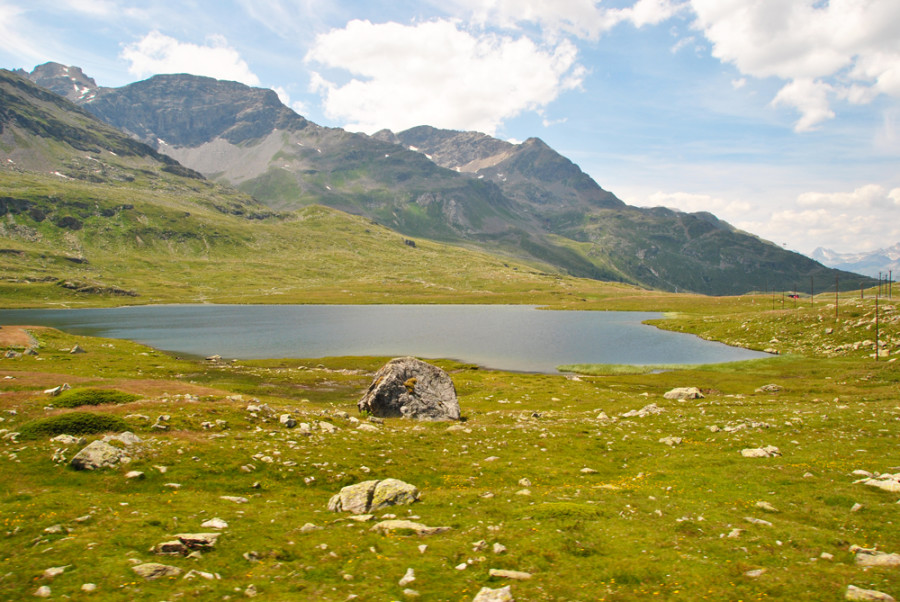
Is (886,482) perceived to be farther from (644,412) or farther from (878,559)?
(644,412)

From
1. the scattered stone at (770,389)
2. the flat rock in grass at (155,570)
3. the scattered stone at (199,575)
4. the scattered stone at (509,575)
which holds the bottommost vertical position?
the scattered stone at (770,389)

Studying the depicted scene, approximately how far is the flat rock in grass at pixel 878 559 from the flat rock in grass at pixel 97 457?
26.0 metres

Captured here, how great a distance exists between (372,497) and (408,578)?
6361mm

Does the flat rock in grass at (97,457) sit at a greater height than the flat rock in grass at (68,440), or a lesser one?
lesser

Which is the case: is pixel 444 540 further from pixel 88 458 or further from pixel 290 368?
pixel 290 368

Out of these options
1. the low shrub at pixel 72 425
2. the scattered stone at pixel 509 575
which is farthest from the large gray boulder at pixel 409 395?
the scattered stone at pixel 509 575

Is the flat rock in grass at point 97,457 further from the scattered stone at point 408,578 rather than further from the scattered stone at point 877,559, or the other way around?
the scattered stone at point 877,559

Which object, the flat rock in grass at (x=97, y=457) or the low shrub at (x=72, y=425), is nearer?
the flat rock in grass at (x=97, y=457)

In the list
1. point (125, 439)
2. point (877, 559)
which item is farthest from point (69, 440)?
point (877, 559)

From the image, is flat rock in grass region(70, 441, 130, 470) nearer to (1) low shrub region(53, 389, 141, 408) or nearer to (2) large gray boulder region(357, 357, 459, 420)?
(1) low shrub region(53, 389, 141, 408)

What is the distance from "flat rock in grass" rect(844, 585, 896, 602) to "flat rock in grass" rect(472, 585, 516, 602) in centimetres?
790

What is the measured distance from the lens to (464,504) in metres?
17.9

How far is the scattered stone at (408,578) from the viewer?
38.0ft

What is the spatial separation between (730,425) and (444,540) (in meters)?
26.7
